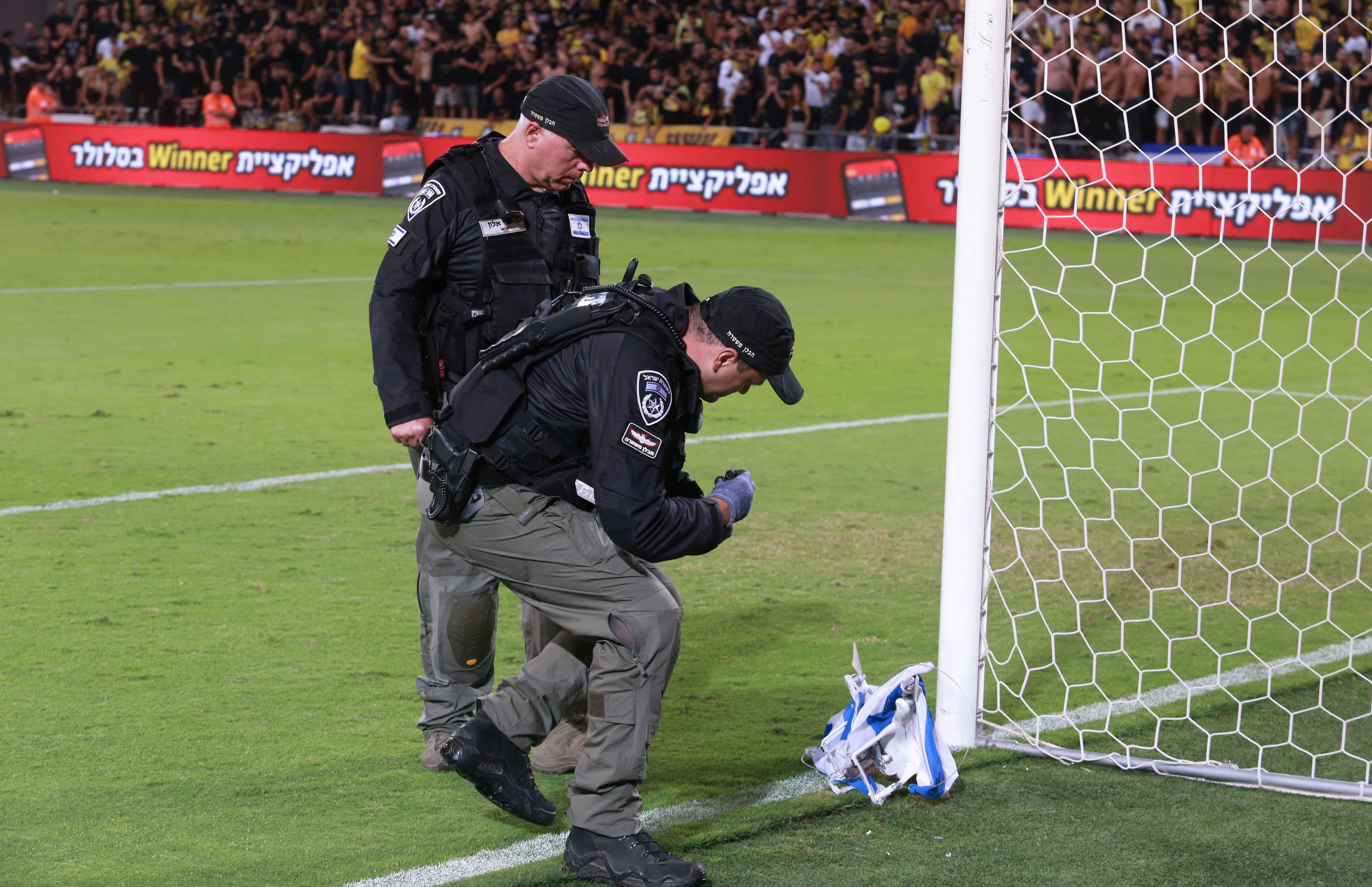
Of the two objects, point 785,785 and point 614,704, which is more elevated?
point 614,704

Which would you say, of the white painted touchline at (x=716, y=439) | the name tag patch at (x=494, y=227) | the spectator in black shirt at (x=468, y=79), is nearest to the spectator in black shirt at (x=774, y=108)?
the spectator in black shirt at (x=468, y=79)

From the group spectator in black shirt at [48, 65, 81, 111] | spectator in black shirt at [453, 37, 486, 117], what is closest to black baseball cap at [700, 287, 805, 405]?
spectator in black shirt at [453, 37, 486, 117]

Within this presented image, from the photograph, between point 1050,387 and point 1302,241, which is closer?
point 1050,387

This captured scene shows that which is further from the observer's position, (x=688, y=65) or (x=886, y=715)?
(x=688, y=65)

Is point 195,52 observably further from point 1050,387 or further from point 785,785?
point 785,785

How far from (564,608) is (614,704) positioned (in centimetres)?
27

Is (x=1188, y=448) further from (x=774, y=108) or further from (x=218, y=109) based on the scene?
(x=218, y=109)

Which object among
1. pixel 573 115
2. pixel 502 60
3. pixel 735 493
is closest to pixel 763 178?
pixel 502 60

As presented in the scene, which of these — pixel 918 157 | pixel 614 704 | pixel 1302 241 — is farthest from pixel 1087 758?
pixel 918 157

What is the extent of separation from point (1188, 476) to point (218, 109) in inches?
1052

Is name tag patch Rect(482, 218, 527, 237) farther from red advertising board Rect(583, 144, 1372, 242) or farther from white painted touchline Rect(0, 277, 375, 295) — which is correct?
red advertising board Rect(583, 144, 1372, 242)

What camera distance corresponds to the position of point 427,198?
4410 mm

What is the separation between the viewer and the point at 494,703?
3.85m

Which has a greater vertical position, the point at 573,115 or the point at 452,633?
the point at 573,115
